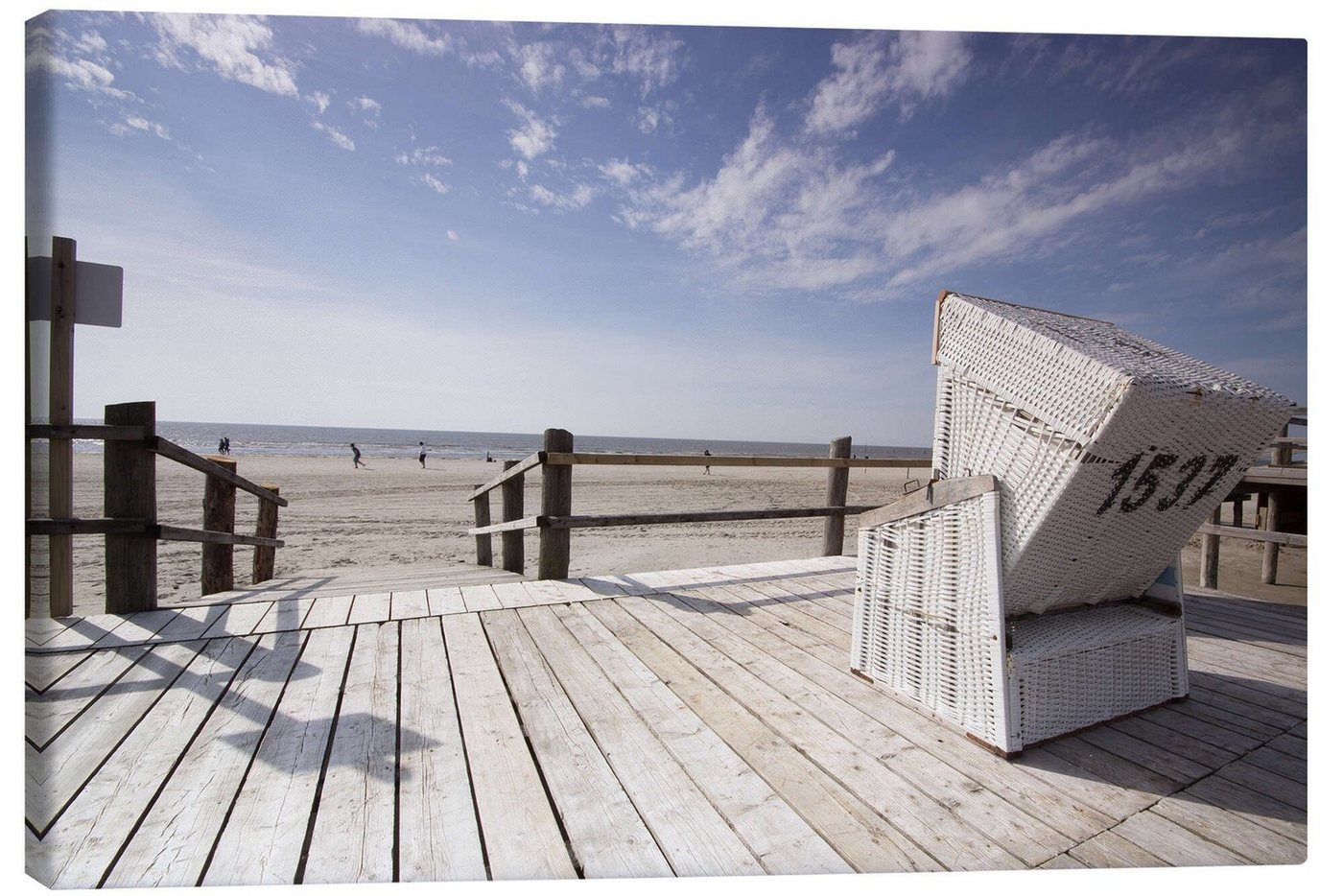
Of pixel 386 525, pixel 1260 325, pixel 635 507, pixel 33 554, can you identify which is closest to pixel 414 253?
pixel 33 554

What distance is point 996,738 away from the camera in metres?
1.70

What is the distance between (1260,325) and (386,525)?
10.6 meters

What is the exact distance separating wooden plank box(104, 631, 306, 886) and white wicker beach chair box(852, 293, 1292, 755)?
2048 millimetres

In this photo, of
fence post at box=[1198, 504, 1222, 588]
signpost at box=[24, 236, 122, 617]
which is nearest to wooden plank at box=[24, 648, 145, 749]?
signpost at box=[24, 236, 122, 617]

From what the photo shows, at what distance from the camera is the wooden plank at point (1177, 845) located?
4.40ft

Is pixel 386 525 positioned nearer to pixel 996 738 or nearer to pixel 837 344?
pixel 837 344

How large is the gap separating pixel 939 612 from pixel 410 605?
2615mm

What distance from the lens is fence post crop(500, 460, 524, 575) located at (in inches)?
171

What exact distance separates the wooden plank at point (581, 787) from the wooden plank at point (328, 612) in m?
1.11

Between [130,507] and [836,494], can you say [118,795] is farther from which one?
[836,494]

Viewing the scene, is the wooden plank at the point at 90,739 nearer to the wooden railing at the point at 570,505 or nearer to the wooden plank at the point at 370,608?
the wooden plank at the point at 370,608

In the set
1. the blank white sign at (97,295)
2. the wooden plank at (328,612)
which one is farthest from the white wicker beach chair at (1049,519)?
the blank white sign at (97,295)

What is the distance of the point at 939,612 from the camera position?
6.23 ft

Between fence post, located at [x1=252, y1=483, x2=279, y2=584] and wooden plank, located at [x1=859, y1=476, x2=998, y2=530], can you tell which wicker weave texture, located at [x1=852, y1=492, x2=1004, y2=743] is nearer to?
wooden plank, located at [x1=859, y1=476, x2=998, y2=530]
